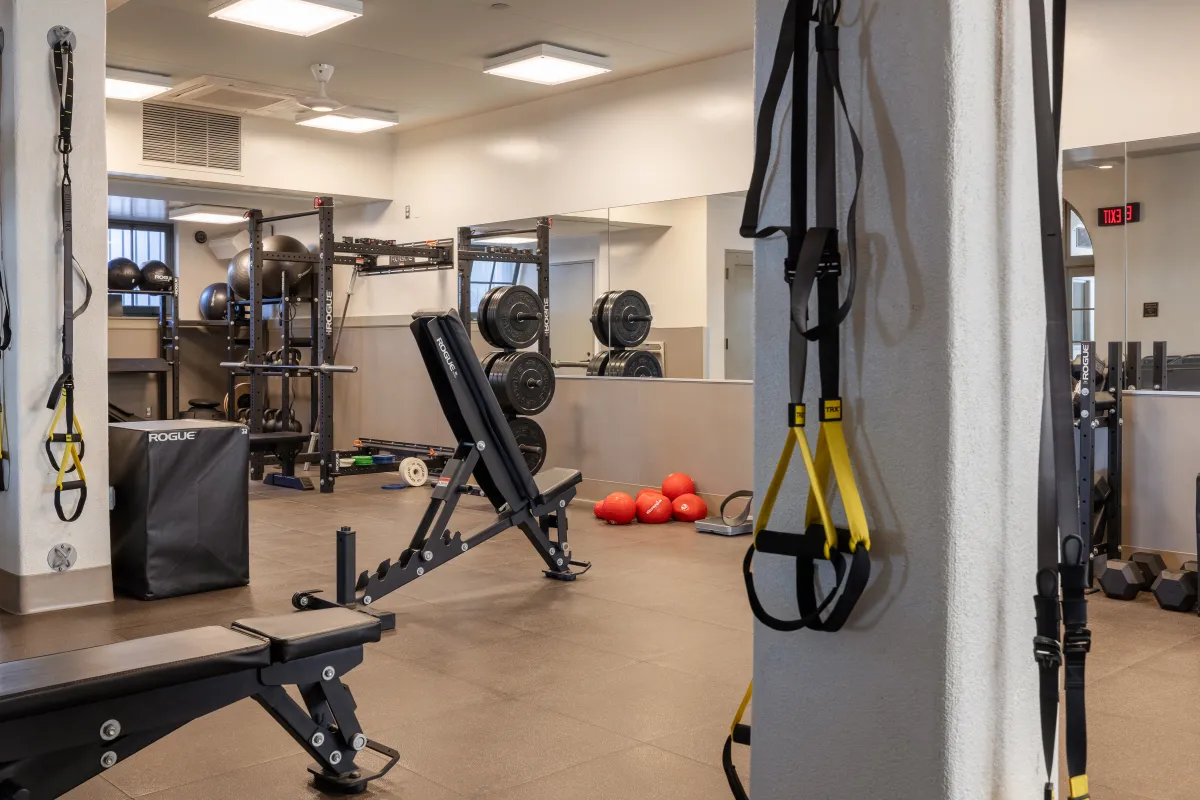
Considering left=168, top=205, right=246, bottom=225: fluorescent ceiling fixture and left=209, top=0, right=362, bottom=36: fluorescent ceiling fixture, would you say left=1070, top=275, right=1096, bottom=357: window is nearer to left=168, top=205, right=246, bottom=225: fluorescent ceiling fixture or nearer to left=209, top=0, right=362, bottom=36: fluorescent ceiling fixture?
left=209, top=0, right=362, bottom=36: fluorescent ceiling fixture

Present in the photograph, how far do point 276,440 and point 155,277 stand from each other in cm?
369

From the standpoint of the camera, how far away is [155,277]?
10.9 metres

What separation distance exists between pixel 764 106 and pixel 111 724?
1717 mm

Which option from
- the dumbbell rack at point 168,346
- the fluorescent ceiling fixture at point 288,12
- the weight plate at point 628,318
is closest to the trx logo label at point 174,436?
the fluorescent ceiling fixture at point 288,12

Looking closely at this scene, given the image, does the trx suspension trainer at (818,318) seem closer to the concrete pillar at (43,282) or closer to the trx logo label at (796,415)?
the trx logo label at (796,415)

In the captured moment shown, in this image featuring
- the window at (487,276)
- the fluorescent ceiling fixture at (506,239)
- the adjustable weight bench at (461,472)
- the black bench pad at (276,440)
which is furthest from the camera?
the window at (487,276)

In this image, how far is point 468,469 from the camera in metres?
4.54

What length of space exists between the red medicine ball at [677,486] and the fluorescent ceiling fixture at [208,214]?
19.9 ft

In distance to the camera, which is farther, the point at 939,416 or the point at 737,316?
the point at 737,316

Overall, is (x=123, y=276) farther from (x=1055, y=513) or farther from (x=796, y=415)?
(x=1055, y=513)

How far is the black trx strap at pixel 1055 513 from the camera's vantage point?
116 centimetres

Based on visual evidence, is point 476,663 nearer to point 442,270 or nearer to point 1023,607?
point 1023,607

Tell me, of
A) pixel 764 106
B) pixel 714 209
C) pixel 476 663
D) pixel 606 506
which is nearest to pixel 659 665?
pixel 476 663

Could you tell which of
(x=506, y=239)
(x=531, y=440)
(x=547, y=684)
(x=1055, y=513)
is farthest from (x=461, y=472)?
(x=506, y=239)
